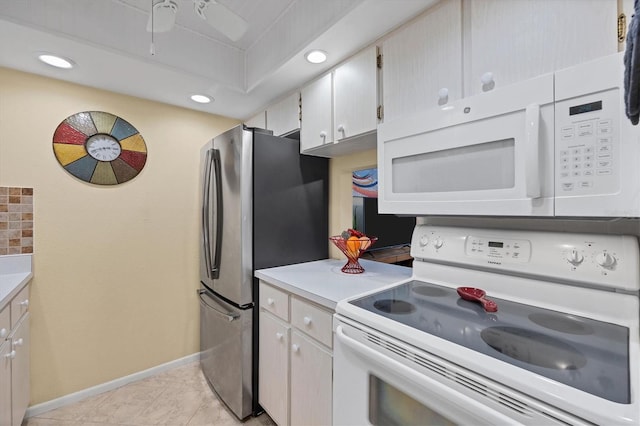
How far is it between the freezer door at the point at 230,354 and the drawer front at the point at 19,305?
39.8 inches

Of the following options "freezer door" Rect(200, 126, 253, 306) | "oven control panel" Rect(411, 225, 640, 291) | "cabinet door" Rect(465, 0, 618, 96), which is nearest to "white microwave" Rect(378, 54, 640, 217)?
"cabinet door" Rect(465, 0, 618, 96)

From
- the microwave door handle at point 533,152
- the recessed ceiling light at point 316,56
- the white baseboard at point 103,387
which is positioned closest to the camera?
the microwave door handle at point 533,152

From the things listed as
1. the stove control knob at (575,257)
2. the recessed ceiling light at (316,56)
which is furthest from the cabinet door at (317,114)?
the stove control knob at (575,257)

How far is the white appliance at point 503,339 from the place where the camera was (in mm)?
596

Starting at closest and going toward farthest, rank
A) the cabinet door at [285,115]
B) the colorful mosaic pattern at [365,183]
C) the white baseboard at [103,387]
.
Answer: the white baseboard at [103,387], the cabinet door at [285,115], the colorful mosaic pattern at [365,183]

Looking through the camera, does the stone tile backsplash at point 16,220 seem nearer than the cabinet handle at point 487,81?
No

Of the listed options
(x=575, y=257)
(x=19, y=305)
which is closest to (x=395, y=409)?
(x=575, y=257)

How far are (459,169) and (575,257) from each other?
478 millimetres

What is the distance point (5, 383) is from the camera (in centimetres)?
132

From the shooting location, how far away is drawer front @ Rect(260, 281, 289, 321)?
4.98 ft

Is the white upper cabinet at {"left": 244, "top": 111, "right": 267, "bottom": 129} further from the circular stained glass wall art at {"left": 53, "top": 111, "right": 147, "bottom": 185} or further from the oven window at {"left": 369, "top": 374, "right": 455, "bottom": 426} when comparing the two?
the oven window at {"left": 369, "top": 374, "right": 455, "bottom": 426}

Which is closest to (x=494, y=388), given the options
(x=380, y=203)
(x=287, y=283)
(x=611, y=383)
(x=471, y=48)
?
(x=611, y=383)

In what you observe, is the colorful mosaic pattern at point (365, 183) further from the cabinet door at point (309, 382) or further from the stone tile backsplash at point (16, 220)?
the stone tile backsplash at point (16, 220)

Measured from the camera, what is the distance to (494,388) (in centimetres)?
63
